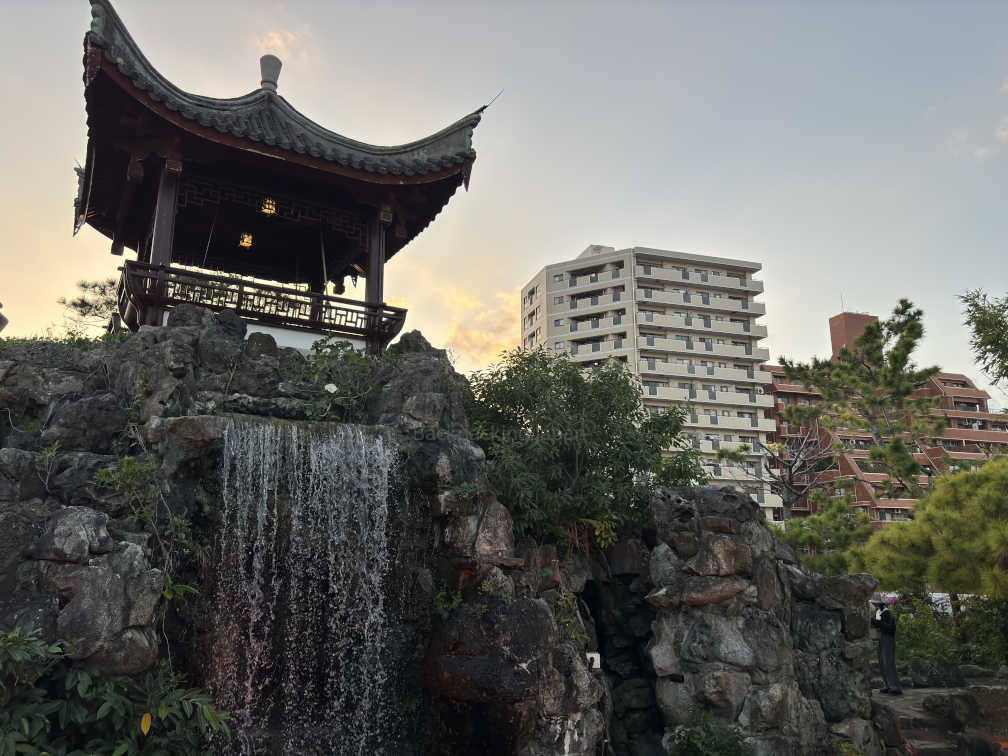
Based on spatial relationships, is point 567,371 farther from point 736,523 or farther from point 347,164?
point 347,164

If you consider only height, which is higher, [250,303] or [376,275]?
[376,275]

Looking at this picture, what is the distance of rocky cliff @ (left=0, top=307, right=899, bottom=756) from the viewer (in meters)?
9.06

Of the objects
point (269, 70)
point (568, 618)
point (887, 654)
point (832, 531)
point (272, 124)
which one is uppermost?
point (269, 70)

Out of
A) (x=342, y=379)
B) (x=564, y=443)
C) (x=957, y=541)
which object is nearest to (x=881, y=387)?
(x=957, y=541)

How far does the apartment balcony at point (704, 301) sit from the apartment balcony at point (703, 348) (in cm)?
293

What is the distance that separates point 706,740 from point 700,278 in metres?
54.4

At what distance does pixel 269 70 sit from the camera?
17594 millimetres

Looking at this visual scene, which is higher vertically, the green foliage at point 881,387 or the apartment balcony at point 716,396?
the apartment balcony at point 716,396

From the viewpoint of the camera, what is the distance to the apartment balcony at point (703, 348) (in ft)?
198

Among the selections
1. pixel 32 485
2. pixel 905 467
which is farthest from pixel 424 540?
pixel 905 467

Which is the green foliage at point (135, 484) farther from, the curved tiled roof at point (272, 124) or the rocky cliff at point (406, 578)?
the curved tiled roof at point (272, 124)

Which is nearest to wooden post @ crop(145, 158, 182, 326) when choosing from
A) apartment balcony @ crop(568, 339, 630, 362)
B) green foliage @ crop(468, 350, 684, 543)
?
green foliage @ crop(468, 350, 684, 543)

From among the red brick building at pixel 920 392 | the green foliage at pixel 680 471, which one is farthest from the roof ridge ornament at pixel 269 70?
the red brick building at pixel 920 392

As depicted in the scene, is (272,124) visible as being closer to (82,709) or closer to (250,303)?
(250,303)
